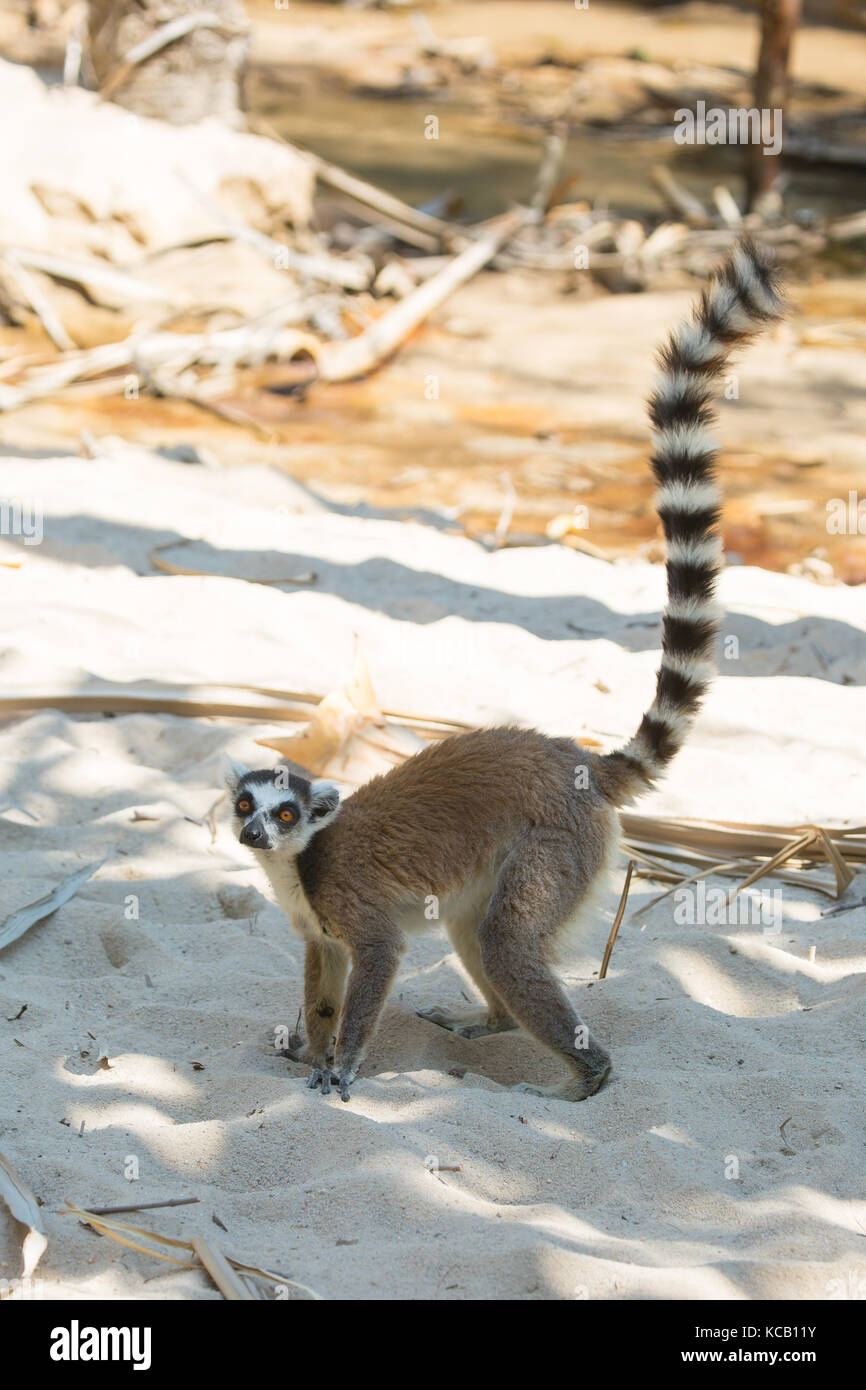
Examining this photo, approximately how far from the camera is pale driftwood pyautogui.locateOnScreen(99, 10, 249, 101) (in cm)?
1477

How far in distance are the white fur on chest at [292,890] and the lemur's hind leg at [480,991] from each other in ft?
1.33

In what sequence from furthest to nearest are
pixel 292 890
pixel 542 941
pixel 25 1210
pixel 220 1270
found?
pixel 292 890
pixel 542 941
pixel 25 1210
pixel 220 1270

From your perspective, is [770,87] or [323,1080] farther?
[770,87]

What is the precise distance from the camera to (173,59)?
15.0 m

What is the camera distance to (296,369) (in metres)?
12.5

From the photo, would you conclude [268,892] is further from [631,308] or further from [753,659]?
[631,308]

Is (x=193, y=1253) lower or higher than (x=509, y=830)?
lower

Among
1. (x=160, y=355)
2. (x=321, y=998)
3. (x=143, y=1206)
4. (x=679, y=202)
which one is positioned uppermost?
(x=679, y=202)

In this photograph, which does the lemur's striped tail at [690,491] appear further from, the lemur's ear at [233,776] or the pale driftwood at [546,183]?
the pale driftwood at [546,183]

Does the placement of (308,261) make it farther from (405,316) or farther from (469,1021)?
(469,1021)

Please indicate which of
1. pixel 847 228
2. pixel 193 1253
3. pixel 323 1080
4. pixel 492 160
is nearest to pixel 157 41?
pixel 492 160

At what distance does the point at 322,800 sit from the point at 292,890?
0.28 m

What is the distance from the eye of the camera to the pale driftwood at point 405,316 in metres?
12.3

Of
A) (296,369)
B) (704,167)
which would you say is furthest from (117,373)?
(704,167)
